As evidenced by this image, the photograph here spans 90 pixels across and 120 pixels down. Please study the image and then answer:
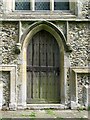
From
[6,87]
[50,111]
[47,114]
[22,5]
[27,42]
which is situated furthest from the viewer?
[22,5]

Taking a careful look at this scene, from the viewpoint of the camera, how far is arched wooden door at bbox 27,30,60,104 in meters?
8.80

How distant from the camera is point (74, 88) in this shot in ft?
27.9

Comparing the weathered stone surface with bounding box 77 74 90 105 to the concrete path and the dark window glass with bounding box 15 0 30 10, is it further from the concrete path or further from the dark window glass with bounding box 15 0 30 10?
the dark window glass with bounding box 15 0 30 10

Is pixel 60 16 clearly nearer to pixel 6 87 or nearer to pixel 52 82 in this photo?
pixel 52 82

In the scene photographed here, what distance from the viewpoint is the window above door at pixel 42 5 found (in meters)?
9.02

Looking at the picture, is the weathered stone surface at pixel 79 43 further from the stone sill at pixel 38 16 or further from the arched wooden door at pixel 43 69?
the arched wooden door at pixel 43 69

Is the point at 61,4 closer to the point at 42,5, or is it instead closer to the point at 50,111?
the point at 42,5

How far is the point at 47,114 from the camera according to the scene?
7688 millimetres

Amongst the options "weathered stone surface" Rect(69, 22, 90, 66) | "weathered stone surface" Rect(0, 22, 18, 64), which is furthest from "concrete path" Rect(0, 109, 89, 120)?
"weathered stone surface" Rect(0, 22, 18, 64)

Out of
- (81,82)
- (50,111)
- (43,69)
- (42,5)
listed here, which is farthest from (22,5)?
(50,111)

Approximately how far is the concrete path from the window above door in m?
3.27

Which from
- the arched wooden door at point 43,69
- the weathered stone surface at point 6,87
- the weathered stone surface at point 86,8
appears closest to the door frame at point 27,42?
the arched wooden door at point 43,69

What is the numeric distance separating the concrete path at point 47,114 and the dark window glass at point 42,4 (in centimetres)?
327

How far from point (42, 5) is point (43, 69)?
2087mm
